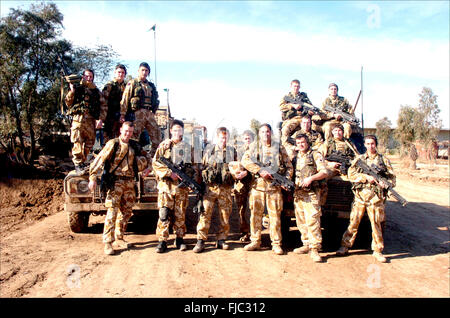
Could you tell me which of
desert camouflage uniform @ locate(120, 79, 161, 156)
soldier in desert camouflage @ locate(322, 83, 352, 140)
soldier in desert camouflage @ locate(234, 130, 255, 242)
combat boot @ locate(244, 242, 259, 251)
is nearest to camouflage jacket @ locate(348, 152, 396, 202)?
soldier in desert camouflage @ locate(234, 130, 255, 242)

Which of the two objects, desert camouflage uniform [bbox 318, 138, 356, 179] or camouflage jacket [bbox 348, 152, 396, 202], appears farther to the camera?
desert camouflage uniform [bbox 318, 138, 356, 179]

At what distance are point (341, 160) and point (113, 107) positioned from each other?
4371 millimetres

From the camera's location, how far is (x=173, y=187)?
4.95m

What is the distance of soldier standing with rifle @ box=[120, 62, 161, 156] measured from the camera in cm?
604

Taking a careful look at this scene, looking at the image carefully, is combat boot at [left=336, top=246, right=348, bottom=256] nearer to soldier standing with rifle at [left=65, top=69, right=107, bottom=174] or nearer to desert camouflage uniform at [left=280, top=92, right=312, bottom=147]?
desert camouflage uniform at [left=280, top=92, right=312, bottom=147]

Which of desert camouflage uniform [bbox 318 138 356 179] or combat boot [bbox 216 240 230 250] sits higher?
desert camouflage uniform [bbox 318 138 356 179]

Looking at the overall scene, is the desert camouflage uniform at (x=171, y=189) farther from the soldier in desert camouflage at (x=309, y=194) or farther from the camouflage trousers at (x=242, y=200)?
the soldier in desert camouflage at (x=309, y=194)

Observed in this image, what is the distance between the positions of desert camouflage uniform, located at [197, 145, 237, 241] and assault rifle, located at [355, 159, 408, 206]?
199 centimetres

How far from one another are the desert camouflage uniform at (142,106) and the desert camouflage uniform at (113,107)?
0.35 meters

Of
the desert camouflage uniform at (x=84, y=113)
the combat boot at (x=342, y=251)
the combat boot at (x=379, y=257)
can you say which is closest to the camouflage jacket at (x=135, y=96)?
the desert camouflage uniform at (x=84, y=113)

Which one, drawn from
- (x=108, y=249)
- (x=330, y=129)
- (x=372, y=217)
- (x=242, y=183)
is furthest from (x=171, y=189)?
(x=330, y=129)
